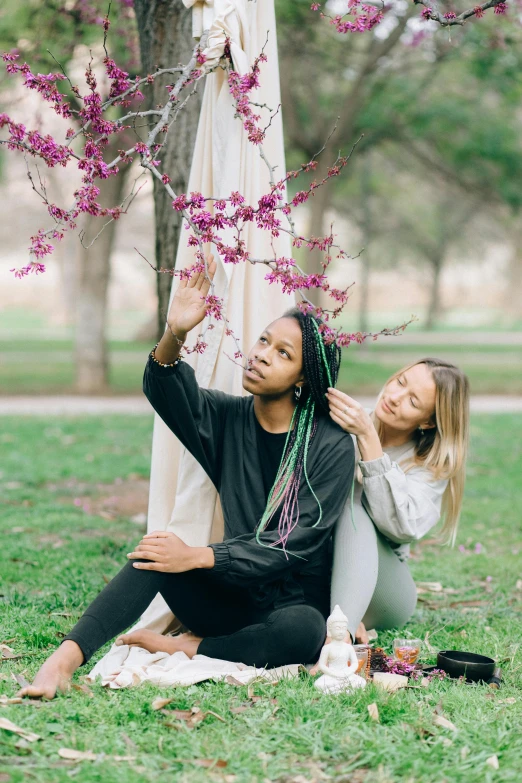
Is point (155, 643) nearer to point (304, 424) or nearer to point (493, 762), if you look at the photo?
point (304, 424)

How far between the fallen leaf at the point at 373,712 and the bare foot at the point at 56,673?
2.86 feet

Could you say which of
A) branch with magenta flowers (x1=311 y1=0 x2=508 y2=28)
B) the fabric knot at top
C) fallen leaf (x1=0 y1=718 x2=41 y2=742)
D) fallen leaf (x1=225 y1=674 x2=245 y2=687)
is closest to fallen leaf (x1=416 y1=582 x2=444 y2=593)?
fallen leaf (x1=225 y1=674 x2=245 y2=687)

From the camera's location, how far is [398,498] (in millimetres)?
3121

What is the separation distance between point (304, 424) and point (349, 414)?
0.55ft

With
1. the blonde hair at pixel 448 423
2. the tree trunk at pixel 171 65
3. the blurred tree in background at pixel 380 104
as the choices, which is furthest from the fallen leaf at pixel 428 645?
the blurred tree in background at pixel 380 104

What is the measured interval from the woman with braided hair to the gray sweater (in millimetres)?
114

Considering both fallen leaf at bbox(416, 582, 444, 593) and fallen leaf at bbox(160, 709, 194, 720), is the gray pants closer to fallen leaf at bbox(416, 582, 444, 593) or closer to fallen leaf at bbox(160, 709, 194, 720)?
fallen leaf at bbox(160, 709, 194, 720)

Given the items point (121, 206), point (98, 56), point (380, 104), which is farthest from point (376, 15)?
point (380, 104)

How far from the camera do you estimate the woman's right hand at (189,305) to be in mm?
2885

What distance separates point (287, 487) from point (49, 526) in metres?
2.51

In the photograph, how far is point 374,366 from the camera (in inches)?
579

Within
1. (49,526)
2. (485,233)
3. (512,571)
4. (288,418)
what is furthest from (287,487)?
(485,233)

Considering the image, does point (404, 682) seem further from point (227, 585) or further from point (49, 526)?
point (49, 526)

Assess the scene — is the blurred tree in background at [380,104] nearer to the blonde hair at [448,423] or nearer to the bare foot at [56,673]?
the blonde hair at [448,423]
